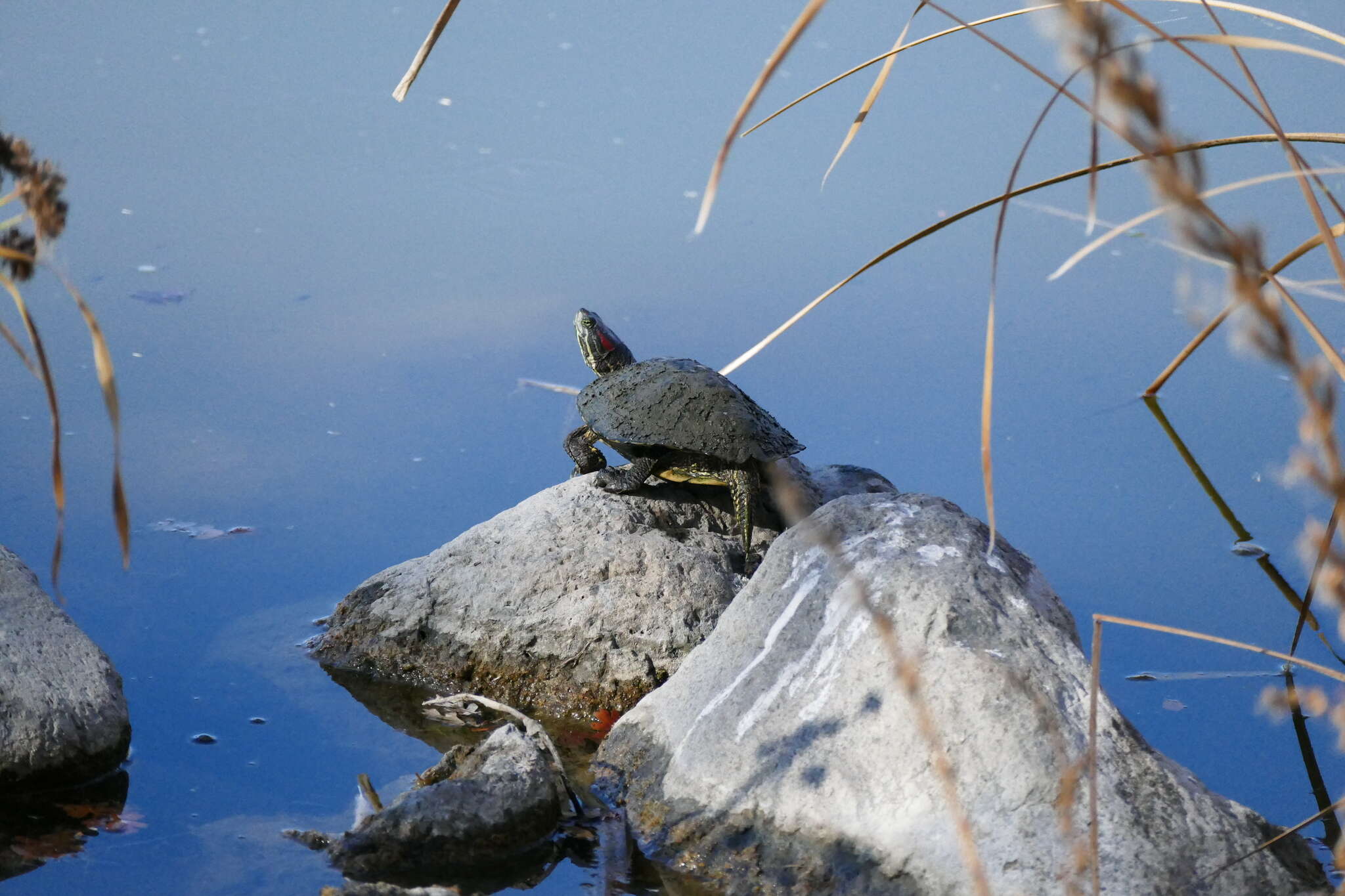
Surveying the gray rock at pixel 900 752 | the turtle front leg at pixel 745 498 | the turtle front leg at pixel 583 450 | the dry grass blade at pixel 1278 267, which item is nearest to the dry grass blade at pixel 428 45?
the dry grass blade at pixel 1278 267

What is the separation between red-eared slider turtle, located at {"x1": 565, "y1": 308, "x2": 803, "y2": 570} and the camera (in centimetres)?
369

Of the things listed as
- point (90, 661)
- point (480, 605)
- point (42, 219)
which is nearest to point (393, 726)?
point (480, 605)

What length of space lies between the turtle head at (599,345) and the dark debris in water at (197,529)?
4.40 feet

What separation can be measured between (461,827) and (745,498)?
151 cm

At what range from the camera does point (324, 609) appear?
3797 millimetres

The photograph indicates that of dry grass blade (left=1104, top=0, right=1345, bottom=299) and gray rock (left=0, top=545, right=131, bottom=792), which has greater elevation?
dry grass blade (left=1104, top=0, right=1345, bottom=299)

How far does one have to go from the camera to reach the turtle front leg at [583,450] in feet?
13.6

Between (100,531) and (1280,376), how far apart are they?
15.7 feet

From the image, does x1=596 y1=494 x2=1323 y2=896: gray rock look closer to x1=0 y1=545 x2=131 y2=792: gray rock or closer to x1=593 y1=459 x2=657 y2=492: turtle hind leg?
x1=593 y1=459 x2=657 y2=492: turtle hind leg

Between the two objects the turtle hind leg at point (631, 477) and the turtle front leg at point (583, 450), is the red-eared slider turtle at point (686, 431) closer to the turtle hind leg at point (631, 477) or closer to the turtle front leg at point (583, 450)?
the turtle hind leg at point (631, 477)

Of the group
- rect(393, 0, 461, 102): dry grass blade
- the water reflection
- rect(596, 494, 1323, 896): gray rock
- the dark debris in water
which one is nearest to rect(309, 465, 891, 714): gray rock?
rect(596, 494, 1323, 896): gray rock

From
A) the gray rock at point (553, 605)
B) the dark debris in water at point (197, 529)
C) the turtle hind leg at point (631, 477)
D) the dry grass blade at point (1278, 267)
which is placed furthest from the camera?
the dark debris in water at point (197, 529)

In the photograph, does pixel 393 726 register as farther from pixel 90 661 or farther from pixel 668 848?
pixel 668 848

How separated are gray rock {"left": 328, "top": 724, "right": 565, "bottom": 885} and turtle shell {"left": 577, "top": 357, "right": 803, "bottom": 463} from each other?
1.28 m
